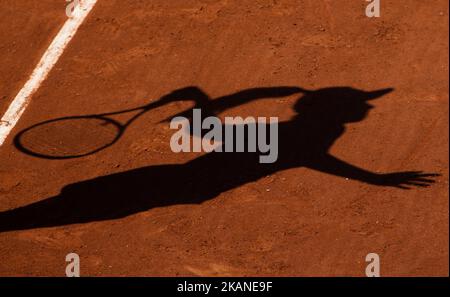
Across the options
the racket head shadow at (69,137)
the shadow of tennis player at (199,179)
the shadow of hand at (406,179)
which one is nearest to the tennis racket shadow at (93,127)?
the racket head shadow at (69,137)

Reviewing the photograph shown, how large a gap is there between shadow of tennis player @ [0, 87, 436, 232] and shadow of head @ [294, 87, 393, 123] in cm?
1

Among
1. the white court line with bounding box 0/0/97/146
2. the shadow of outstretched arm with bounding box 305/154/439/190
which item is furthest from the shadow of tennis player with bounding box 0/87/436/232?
the white court line with bounding box 0/0/97/146

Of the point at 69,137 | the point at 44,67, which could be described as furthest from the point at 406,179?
the point at 44,67

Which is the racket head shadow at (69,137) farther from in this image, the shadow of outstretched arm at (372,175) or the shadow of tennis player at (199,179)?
the shadow of outstretched arm at (372,175)

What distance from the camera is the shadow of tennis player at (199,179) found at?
9156mm

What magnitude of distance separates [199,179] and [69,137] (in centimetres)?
202

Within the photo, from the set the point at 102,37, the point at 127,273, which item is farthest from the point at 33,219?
the point at 102,37

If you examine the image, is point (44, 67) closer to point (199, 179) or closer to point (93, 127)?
point (93, 127)

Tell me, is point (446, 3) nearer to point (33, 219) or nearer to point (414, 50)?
point (414, 50)

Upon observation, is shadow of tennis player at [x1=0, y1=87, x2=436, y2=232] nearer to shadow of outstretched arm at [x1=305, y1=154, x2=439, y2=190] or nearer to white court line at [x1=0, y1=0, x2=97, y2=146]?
shadow of outstretched arm at [x1=305, y1=154, x2=439, y2=190]

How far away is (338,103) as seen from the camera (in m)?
10.1

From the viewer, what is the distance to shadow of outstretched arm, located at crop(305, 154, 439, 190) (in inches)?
361

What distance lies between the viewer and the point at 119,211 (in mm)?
9125

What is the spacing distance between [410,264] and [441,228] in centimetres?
66
